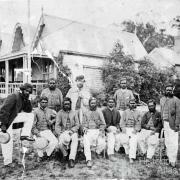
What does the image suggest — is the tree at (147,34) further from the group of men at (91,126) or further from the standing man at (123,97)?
the group of men at (91,126)

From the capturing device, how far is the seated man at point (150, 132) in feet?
18.1

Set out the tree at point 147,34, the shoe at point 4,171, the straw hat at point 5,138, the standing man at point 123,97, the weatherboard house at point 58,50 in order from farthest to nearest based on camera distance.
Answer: the tree at point 147,34 < the weatherboard house at point 58,50 < the standing man at point 123,97 < the straw hat at point 5,138 < the shoe at point 4,171

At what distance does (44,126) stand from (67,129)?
47 cm

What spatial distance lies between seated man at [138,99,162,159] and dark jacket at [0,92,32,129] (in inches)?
95.4

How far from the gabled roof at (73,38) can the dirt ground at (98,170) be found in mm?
9859

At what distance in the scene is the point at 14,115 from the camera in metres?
5.08

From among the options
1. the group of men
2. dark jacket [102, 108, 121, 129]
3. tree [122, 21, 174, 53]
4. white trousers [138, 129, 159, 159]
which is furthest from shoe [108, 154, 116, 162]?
tree [122, 21, 174, 53]

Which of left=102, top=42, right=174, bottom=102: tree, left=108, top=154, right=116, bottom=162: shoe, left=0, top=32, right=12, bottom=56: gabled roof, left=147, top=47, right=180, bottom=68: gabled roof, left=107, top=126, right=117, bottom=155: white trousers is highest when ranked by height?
left=0, top=32, right=12, bottom=56: gabled roof

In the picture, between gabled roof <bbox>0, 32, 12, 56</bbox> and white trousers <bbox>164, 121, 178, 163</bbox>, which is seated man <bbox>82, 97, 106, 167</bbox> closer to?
white trousers <bbox>164, 121, 178, 163</bbox>

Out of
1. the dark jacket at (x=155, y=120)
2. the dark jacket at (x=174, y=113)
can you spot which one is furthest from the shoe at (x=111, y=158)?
the dark jacket at (x=174, y=113)

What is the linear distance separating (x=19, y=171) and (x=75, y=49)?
10.9 metres

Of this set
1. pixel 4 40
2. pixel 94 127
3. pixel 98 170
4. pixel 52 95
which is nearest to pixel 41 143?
pixel 98 170

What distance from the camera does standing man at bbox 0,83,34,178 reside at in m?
4.90

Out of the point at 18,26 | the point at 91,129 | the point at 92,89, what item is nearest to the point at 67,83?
the point at 92,89
